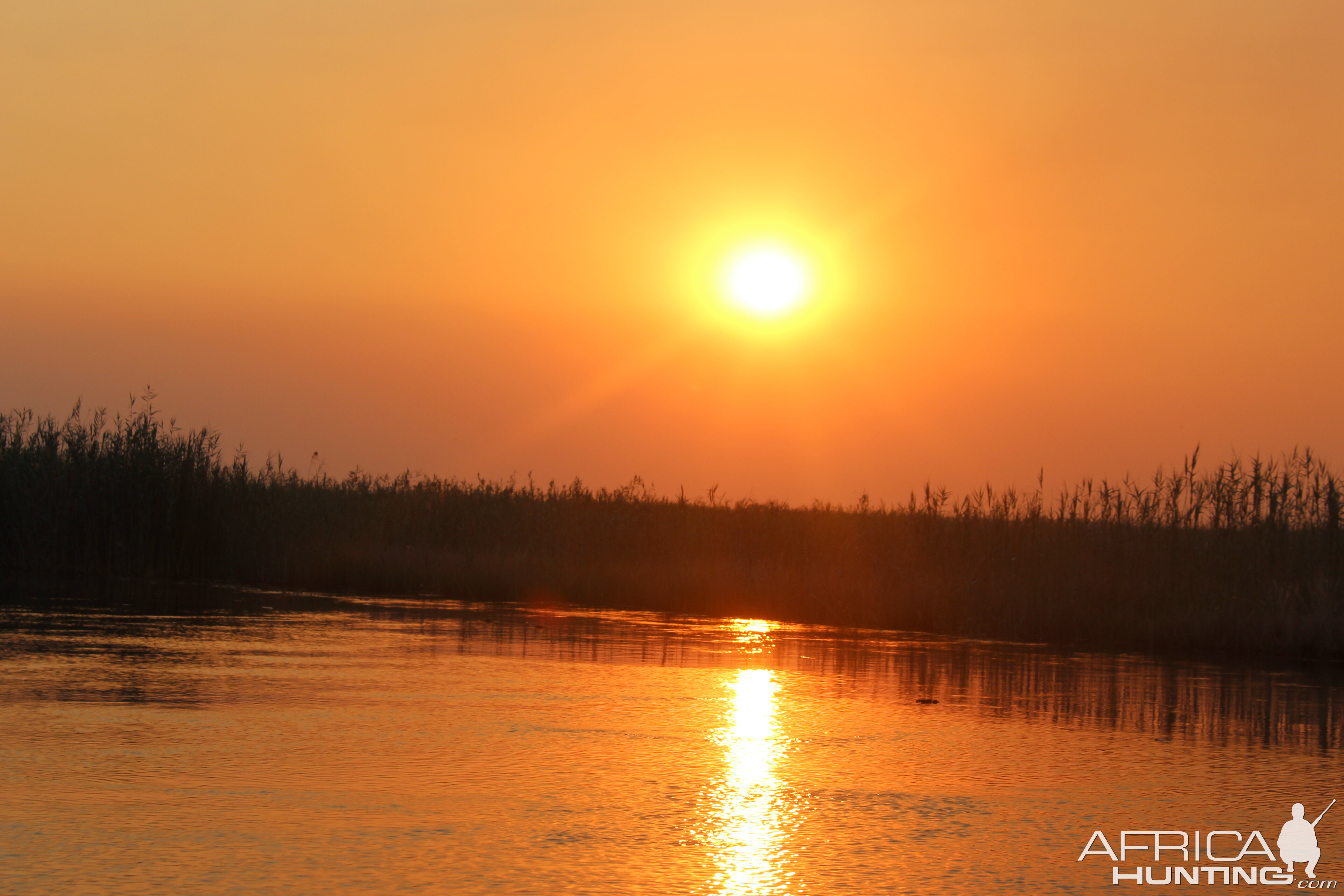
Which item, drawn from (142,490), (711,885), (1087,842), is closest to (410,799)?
(711,885)

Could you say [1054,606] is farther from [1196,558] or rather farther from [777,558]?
[777,558]

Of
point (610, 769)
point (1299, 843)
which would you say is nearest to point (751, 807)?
point (610, 769)

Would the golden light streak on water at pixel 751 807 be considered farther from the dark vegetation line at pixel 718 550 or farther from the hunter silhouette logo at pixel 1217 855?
the dark vegetation line at pixel 718 550

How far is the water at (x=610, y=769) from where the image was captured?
4191mm

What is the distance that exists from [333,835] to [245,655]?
5699mm

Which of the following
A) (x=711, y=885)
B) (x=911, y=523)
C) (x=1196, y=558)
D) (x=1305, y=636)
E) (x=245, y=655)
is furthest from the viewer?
(x=911, y=523)

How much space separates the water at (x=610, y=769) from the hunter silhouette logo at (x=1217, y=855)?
0.12 ft

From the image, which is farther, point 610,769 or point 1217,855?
point 610,769

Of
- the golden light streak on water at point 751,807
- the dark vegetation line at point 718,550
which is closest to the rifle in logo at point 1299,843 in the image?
the golden light streak on water at point 751,807

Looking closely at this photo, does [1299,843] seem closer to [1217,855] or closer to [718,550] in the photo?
[1217,855]

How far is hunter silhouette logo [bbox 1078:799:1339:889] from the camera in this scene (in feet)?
14.3

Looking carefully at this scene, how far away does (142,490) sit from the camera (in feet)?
65.8

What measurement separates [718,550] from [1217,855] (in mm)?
16714

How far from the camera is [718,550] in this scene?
21.3 metres
